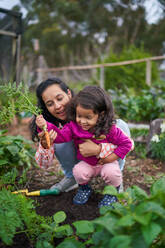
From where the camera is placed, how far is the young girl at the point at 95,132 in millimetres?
1775

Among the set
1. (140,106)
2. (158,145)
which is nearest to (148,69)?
(140,106)

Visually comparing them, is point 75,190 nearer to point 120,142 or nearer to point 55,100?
point 120,142

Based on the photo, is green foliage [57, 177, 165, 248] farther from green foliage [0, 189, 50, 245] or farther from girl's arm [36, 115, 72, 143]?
Result: girl's arm [36, 115, 72, 143]

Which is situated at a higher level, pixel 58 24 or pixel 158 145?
pixel 58 24

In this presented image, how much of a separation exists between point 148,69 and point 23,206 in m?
5.27

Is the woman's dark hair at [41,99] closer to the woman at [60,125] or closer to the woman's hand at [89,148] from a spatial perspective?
the woman at [60,125]

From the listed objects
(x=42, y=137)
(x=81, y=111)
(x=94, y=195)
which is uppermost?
(x=81, y=111)

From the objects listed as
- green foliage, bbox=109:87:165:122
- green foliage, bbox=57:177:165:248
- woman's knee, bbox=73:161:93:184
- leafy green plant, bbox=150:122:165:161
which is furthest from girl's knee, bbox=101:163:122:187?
green foliage, bbox=109:87:165:122

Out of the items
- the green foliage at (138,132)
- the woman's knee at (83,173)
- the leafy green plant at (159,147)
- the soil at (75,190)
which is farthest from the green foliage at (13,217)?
the green foliage at (138,132)

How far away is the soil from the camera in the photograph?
5.37ft

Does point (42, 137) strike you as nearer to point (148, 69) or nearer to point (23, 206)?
point (23, 206)

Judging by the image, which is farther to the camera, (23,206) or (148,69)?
(148,69)

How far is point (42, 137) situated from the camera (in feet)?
5.72

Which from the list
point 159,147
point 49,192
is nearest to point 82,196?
point 49,192
